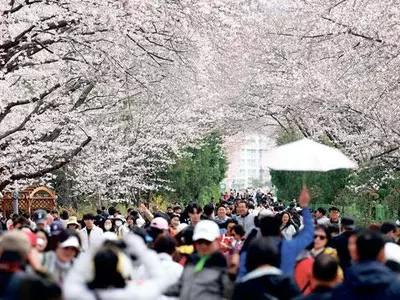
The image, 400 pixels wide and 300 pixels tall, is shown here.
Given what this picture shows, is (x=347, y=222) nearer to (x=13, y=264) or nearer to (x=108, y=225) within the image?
(x=13, y=264)

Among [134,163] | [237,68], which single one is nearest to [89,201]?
[134,163]

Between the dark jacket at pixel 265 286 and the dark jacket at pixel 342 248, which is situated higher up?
the dark jacket at pixel 342 248

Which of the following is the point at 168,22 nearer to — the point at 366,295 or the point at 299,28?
the point at 299,28

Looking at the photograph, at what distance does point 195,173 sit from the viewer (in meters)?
39.8

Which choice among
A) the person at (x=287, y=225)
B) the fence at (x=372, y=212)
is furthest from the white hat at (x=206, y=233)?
the fence at (x=372, y=212)

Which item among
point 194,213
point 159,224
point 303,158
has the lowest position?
point 159,224

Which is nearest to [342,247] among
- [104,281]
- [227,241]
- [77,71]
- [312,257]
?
[312,257]

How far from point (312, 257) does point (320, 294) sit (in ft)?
8.21

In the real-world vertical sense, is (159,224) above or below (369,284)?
above

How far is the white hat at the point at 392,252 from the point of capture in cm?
837

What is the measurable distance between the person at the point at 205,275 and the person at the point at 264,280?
0.49 meters

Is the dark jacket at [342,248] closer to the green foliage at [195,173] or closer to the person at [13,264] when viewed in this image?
the person at [13,264]

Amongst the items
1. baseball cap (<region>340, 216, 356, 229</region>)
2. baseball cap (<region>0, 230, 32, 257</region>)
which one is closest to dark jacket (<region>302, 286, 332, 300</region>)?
baseball cap (<region>0, 230, 32, 257</region>)

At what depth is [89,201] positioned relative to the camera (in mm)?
35688
